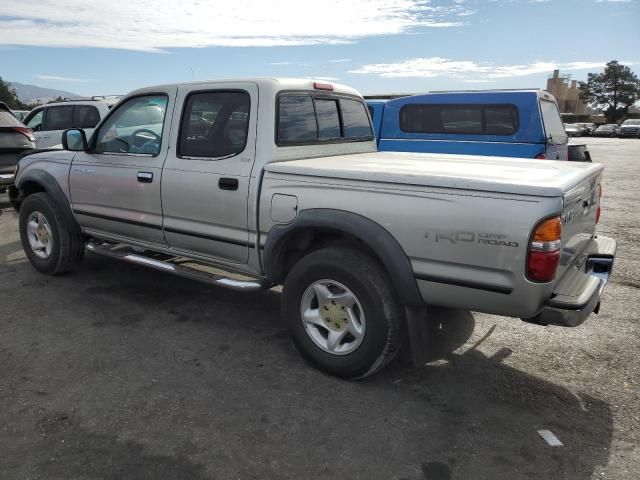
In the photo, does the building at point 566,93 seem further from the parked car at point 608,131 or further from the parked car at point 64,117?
the parked car at point 64,117

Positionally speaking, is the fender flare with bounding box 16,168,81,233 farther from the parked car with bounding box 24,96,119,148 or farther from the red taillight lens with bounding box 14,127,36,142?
the parked car with bounding box 24,96,119,148

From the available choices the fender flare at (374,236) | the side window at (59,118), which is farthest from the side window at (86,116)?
Answer: the fender flare at (374,236)

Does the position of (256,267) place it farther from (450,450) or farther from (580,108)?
(580,108)

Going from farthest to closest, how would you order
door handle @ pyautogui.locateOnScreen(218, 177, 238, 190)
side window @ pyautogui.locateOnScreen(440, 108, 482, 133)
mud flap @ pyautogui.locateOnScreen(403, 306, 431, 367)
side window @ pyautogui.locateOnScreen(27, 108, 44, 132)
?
side window @ pyautogui.locateOnScreen(27, 108, 44, 132) → side window @ pyautogui.locateOnScreen(440, 108, 482, 133) → door handle @ pyautogui.locateOnScreen(218, 177, 238, 190) → mud flap @ pyautogui.locateOnScreen(403, 306, 431, 367)

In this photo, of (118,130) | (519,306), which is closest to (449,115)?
(118,130)

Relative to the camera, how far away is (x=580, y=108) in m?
85.9

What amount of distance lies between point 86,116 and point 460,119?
708 cm

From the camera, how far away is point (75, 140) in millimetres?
4824

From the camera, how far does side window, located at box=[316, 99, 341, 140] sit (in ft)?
13.8

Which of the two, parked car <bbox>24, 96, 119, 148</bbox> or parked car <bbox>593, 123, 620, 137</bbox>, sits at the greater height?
parked car <bbox>24, 96, 119, 148</bbox>

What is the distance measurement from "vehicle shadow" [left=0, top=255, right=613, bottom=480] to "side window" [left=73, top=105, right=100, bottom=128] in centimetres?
676

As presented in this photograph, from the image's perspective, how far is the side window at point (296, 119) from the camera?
377cm

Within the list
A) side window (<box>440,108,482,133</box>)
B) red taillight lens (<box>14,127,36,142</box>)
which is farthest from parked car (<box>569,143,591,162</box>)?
red taillight lens (<box>14,127,36,142</box>)

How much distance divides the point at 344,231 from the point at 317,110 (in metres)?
1.48
